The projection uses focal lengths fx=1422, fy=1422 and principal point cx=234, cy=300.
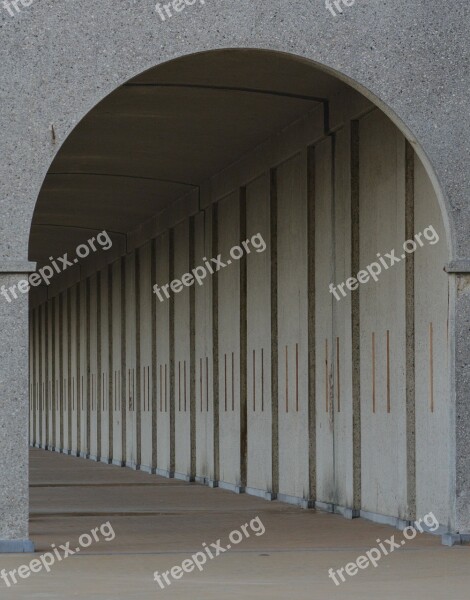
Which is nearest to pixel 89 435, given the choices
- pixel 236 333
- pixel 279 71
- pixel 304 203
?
pixel 236 333

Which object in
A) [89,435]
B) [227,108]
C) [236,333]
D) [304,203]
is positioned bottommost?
[89,435]

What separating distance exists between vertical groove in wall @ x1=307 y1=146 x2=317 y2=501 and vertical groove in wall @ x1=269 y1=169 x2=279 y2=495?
6.43 feet

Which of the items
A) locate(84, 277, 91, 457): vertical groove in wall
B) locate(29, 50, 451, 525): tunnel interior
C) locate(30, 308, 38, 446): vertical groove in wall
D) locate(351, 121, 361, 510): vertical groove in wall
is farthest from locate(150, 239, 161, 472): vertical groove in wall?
locate(30, 308, 38, 446): vertical groove in wall

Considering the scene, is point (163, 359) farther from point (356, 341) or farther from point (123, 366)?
point (356, 341)

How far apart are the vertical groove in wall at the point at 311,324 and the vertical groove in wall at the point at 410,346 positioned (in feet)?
13.1

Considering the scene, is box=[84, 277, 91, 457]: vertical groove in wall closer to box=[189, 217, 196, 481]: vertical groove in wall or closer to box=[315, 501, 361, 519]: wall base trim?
box=[189, 217, 196, 481]: vertical groove in wall

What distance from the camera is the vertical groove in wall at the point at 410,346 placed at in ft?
58.0

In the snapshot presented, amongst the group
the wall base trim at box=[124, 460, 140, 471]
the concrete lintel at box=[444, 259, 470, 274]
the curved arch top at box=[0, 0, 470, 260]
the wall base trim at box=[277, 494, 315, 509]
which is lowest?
the wall base trim at box=[124, 460, 140, 471]

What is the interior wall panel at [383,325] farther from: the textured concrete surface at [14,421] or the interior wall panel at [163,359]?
the interior wall panel at [163,359]

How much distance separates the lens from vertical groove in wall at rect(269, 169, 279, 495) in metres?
23.8

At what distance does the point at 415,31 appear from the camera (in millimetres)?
15719

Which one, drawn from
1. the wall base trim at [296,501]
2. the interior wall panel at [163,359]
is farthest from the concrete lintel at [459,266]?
the interior wall panel at [163,359]

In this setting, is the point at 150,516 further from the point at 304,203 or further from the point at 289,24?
the point at 289,24

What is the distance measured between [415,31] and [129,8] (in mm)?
3194
